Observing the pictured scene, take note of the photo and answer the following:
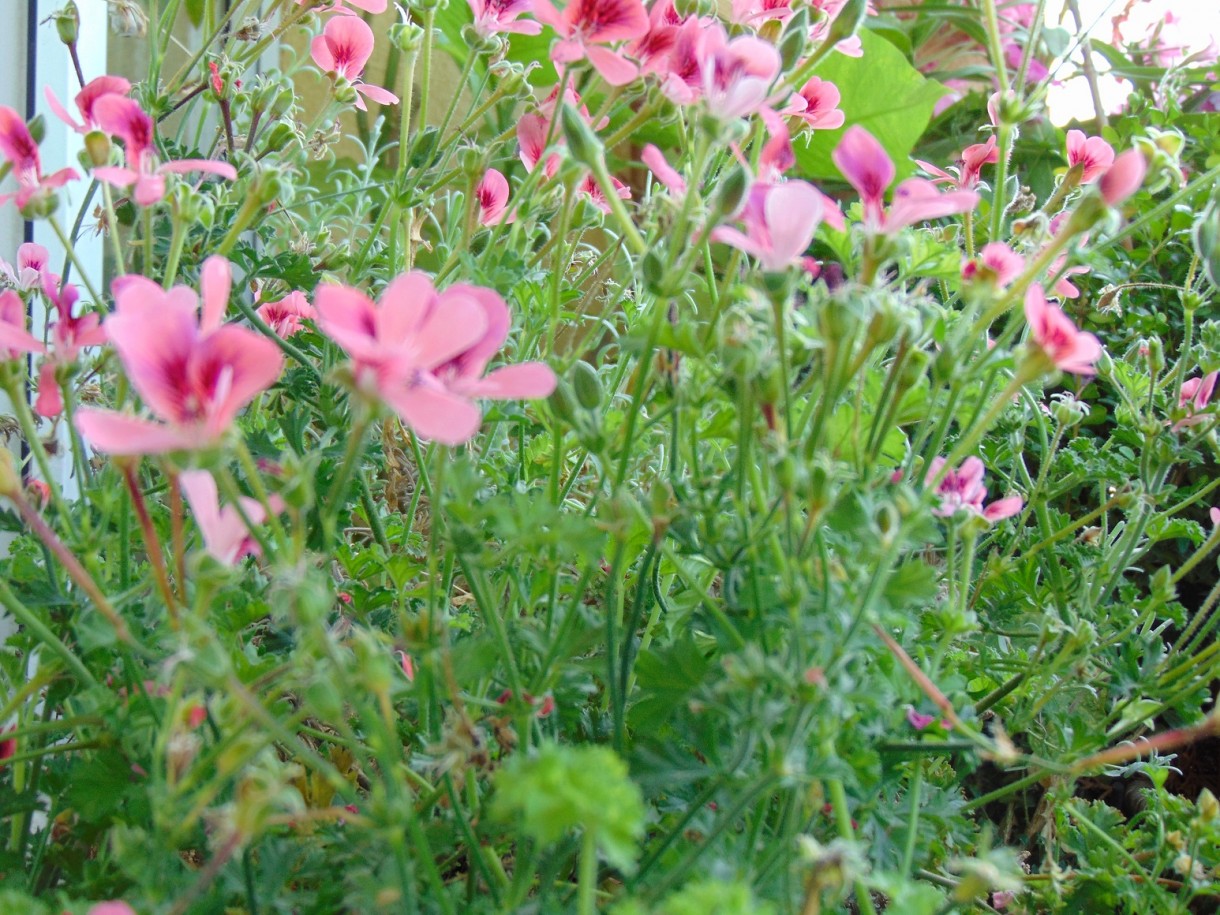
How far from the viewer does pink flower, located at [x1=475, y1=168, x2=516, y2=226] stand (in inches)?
28.1

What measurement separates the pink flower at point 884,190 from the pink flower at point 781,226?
34 mm

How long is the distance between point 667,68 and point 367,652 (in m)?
0.35

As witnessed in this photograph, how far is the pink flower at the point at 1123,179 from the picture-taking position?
15.7 inches

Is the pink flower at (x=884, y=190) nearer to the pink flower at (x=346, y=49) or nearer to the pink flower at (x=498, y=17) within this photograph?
the pink flower at (x=498, y=17)

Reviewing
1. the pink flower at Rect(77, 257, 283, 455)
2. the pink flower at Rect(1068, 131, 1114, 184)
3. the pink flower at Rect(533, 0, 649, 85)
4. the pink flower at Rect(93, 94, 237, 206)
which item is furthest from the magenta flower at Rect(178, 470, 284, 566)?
the pink flower at Rect(1068, 131, 1114, 184)

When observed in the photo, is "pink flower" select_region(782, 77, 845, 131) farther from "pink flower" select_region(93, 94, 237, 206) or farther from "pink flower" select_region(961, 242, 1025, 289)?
"pink flower" select_region(93, 94, 237, 206)

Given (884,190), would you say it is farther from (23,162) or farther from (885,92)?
(885,92)

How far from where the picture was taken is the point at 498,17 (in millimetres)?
606

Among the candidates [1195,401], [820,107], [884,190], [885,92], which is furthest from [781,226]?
[885,92]

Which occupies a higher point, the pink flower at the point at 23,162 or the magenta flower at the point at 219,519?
the pink flower at the point at 23,162

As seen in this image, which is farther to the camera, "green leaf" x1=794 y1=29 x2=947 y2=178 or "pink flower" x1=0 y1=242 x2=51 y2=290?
"green leaf" x1=794 y1=29 x2=947 y2=178

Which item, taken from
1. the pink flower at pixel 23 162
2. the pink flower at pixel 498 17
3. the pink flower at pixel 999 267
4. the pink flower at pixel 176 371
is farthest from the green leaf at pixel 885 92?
the pink flower at pixel 176 371

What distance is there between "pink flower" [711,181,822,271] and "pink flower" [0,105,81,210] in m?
0.31

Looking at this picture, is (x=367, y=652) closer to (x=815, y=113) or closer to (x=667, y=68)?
(x=667, y=68)
